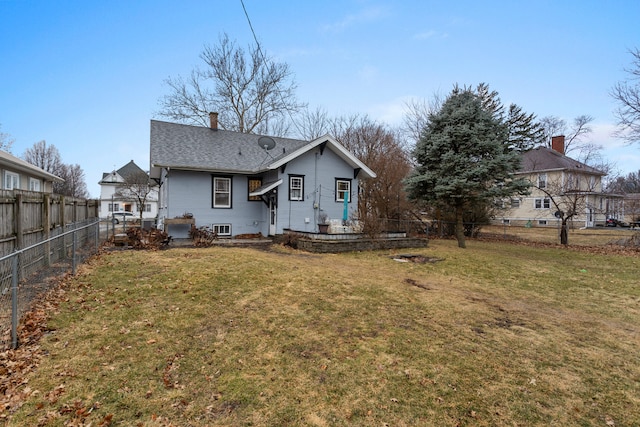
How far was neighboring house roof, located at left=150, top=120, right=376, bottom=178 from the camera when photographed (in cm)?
1505

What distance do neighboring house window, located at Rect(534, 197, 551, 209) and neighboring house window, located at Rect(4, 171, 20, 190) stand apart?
43.1 m

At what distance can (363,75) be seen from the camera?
17.3m

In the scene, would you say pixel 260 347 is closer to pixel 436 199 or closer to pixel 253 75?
pixel 436 199

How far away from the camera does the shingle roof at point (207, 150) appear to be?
15141 millimetres

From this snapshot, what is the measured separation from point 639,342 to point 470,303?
95.3 inches

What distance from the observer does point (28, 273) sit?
6758 millimetres

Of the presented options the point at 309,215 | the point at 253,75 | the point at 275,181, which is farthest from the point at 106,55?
the point at 253,75

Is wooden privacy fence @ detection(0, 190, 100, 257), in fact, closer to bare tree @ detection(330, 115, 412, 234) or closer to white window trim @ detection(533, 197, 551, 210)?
bare tree @ detection(330, 115, 412, 234)

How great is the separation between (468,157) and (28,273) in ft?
50.6

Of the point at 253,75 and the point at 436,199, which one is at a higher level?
the point at 253,75

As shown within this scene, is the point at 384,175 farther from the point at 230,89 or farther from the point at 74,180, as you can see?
the point at 74,180

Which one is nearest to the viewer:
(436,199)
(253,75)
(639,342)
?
(639,342)

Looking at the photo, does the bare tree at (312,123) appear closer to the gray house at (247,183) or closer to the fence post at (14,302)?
the gray house at (247,183)

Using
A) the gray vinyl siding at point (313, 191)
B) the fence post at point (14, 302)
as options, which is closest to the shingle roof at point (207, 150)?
the gray vinyl siding at point (313, 191)
